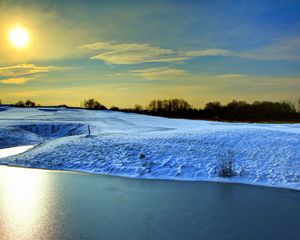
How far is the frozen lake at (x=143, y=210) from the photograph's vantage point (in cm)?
829

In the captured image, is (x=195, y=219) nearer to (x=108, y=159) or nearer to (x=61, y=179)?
(x=61, y=179)

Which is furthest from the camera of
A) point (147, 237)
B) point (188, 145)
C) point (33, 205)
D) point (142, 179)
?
point (188, 145)

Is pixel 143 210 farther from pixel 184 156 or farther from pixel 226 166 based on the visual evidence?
pixel 184 156

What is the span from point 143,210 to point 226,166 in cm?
659

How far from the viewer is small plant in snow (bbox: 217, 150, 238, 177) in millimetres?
14950

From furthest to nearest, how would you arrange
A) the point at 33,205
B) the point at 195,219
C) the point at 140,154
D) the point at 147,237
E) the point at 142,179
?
the point at 140,154 < the point at 142,179 < the point at 33,205 < the point at 195,219 < the point at 147,237

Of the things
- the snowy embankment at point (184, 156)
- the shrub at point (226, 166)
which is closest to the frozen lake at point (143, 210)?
the shrub at point (226, 166)

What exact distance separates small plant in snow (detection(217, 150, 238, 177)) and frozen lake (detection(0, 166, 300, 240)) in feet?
4.16

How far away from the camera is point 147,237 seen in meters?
7.89

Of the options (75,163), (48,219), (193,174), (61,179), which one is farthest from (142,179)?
(48,219)

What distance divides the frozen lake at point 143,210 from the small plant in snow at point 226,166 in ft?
4.16

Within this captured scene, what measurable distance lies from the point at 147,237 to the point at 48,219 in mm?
3069

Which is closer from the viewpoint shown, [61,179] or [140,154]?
[61,179]

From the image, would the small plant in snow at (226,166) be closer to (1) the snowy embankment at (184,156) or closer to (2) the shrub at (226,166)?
(2) the shrub at (226,166)
